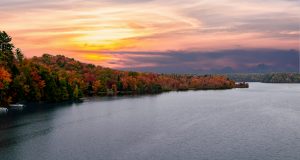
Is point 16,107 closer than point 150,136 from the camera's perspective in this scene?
No

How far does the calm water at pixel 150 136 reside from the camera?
72.9 metres

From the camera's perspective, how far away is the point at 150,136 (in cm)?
9144

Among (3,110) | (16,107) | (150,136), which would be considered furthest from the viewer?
(16,107)

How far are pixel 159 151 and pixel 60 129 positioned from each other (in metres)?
35.3

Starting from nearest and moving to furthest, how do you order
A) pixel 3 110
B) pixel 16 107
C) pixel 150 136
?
pixel 150 136 → pixel 3 110 → pixel 16 107

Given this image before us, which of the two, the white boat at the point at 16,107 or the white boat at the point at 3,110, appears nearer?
the white boat at the point at 3,110

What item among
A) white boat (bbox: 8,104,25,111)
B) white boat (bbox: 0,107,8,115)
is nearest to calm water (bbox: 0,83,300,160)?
white boat (bbox: 0,107,8,115)

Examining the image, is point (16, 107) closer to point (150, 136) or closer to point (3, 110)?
point (3, 110)

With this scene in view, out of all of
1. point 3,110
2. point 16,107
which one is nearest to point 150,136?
point 3,110

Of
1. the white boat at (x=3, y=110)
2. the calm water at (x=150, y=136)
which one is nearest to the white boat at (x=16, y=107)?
the white boat at (x=3, y=110)

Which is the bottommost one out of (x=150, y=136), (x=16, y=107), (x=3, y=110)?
(x=150, y=136)

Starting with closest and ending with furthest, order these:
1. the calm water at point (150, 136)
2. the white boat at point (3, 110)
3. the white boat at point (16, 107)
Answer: the calm water at point (150, 136), the white boat at point (3, 110), the white boat at point (16, 107)

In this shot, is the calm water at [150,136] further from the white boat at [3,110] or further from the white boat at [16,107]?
the white boat at [16,107]

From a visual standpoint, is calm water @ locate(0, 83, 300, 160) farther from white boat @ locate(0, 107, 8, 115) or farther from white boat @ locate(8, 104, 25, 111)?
white boat @ locate(8, 104, 25, 111)
